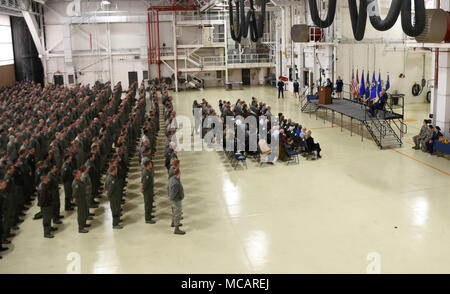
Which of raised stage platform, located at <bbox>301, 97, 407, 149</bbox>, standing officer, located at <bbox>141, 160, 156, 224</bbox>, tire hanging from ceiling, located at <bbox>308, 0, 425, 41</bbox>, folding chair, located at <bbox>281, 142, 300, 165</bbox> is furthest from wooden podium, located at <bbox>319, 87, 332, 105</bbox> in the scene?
standing officer, located at <bbox>141, 160, 156, 224</bbox>

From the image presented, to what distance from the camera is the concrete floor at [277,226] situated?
803 centimetres

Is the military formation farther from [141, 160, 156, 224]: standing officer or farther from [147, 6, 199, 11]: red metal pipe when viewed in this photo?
[147, 6, 199, 11]: red metal pipe

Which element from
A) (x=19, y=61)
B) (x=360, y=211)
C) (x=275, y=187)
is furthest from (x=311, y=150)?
(x=19, y=61)

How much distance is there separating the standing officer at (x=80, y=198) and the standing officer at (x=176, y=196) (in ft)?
6.52

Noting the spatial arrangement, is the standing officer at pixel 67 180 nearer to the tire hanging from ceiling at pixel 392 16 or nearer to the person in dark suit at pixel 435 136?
the tire hanging from ceiling at pixel 392 16

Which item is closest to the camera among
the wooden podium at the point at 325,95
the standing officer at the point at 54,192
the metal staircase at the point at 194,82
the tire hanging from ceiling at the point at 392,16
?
the tire hanging from ceiling at the point at 392,16

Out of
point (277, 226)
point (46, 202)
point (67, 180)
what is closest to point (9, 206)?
point (46, 202)

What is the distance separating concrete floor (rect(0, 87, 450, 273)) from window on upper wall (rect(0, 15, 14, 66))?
21.7 m

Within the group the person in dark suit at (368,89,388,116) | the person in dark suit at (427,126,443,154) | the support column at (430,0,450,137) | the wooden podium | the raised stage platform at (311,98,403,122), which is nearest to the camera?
the person in dark suit at (427,126,443,154)

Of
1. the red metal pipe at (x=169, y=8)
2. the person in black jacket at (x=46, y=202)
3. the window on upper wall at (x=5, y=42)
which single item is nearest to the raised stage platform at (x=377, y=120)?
the person in black jacket at (x=46, y=202)

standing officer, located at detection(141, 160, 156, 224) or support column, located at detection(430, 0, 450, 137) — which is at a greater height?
support column, located at detection(430, 0, 450, 137)

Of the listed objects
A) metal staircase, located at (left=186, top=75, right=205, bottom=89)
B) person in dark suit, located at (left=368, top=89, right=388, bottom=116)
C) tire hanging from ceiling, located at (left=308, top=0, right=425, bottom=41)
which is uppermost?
tire hanging from ceiling, located at (left=308, top=0, right=425, bottom=41)

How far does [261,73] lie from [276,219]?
104 ft

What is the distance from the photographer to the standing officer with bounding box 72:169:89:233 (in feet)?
30.7
